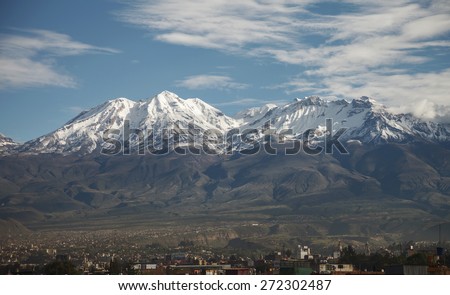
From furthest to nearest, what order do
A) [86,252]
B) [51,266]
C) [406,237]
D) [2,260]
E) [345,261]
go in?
[406,237], [86,252], [2,260], [345,261], [51,266]

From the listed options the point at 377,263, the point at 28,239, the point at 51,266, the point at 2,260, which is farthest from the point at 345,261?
the point at 28,239

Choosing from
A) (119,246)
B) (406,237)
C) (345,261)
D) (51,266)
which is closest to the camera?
(51,266)
